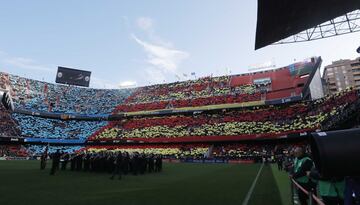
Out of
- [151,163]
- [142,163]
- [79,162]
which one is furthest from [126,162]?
[79,162]

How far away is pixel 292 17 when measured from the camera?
16.8 m

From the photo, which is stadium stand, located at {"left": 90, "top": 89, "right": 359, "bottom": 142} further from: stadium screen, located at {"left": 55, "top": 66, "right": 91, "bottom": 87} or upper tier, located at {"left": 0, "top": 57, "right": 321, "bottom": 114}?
stadium screen, located at {"left": 55, "top": 66, "right": 91, "bottom": 87}

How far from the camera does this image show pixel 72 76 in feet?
235

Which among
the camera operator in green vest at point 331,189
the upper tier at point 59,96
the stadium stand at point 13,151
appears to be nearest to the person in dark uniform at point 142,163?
the camera operator in green vest at point 331,189

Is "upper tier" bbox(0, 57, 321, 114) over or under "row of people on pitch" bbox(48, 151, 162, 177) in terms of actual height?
over

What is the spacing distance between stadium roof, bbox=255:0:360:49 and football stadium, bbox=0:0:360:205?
74mm

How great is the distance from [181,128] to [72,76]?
3333cm

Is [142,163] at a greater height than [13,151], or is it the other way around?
[13,151]

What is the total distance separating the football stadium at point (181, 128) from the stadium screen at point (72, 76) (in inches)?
9.2

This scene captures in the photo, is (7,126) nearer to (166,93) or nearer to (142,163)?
(166,93)

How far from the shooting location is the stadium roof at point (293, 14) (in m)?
15.2

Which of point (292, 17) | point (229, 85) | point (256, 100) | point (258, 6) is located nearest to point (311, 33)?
point (292, 17)

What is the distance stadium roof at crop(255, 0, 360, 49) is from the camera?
50.0 ft

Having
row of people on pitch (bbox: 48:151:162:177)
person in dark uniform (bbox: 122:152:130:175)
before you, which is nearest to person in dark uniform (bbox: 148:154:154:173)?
row of people on pitch (bbox: 48:151:162:177)
